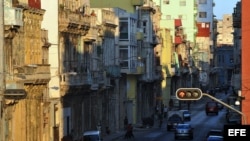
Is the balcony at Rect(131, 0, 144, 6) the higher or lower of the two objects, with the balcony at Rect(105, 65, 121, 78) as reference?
higher

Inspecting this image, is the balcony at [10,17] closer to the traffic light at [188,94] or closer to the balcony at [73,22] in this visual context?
the balcony at [73,22]

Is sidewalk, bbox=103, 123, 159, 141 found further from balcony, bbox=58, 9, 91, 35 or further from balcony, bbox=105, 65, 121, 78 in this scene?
balcony, bbox=58, 9, 91, 35

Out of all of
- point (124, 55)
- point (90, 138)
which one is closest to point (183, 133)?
point (90, 138)

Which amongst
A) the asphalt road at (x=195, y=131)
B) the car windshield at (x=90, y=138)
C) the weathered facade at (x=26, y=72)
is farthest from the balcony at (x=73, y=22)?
the car windshield at (x=90, y=138)

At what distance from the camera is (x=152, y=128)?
99.4 metres

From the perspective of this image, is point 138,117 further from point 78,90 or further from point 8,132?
point 8,132

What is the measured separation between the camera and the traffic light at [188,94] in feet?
123

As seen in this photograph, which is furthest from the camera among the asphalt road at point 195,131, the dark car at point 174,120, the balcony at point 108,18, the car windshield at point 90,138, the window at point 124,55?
the window at point 124,55

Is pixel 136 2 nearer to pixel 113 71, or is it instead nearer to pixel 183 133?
pixel 113 71

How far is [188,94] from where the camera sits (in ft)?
124

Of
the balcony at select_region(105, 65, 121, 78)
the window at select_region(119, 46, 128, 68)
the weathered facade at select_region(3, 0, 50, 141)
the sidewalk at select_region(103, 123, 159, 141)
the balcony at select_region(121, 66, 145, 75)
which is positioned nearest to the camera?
the weathered facade at select_region(3, 0, 50, 141)

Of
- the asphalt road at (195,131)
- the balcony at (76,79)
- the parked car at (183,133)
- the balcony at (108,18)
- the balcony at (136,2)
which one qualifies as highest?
the balcony at (136,2)

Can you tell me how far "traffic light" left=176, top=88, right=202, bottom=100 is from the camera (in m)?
37.6

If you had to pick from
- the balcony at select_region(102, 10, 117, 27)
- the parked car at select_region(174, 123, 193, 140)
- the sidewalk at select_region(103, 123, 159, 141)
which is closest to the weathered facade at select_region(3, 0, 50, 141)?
the sidewalk at select_region(103, 123, 159, 141)
